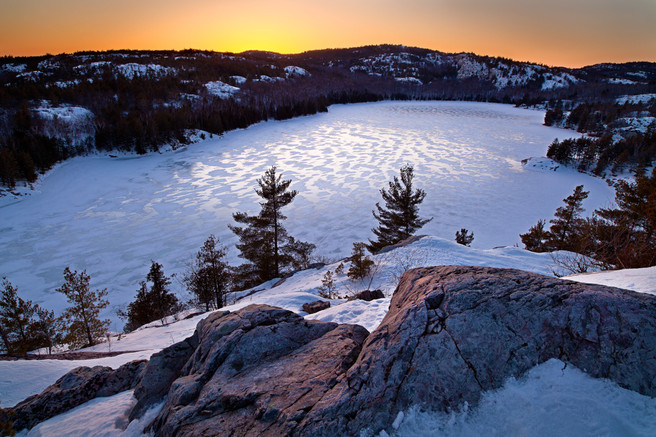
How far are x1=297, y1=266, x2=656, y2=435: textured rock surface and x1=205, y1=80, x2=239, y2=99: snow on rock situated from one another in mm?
135126

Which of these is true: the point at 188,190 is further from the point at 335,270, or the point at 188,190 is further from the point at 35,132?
the point at 35,132

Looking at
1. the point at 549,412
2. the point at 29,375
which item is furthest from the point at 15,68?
the point at 549,412

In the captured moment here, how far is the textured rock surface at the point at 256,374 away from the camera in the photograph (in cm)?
398

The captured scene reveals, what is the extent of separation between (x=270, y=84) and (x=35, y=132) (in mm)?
108346

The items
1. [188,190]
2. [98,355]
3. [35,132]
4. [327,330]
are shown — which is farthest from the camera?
[35,132]

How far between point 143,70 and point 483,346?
178 m

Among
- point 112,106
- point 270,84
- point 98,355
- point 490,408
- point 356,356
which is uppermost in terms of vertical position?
point 270,84

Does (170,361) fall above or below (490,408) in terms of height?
below

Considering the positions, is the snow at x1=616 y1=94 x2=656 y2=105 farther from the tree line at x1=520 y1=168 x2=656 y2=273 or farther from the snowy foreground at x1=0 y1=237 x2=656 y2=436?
the snowy foreground at x1=0 y1=237 x2=656 y2=436

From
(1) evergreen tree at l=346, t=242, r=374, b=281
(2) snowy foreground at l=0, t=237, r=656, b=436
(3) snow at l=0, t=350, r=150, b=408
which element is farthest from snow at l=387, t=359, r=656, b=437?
(1) evergreen tree at l=346, t=242, r=374, b=281

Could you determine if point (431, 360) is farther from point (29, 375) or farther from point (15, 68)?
point (15, 68)

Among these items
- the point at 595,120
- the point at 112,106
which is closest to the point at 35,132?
the point at 112,106

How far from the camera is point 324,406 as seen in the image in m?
3.69

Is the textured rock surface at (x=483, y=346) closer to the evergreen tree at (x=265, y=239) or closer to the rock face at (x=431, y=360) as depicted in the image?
the rock face at (x=431, y=360)
